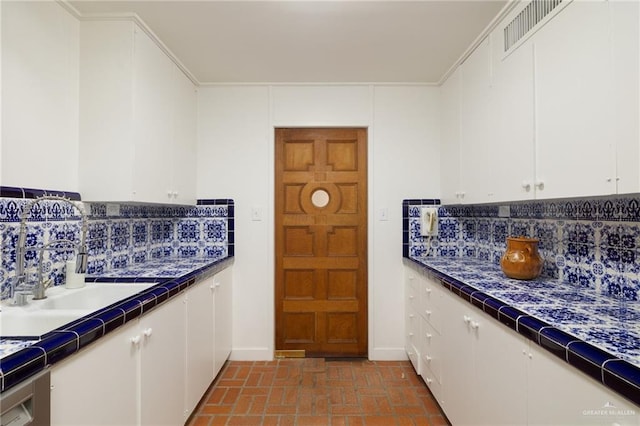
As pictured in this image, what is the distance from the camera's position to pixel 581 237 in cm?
160

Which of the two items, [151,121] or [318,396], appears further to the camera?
[318,396]

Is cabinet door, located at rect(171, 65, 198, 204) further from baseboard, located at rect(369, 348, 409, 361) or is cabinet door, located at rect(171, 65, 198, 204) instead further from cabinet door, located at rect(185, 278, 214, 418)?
baseboard, located at rect(369, 348, 409, 361)

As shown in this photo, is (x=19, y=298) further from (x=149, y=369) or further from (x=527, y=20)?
(x=527, y=20)

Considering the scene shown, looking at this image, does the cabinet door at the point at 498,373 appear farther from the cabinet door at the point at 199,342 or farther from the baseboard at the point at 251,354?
the baseboard at the point at 251,354

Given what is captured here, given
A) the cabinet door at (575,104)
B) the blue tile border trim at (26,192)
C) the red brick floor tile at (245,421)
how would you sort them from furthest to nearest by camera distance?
the red brick floor tile at (245,421) → the blue tile border trim at (26,192) → the cabinet door at (575,104)

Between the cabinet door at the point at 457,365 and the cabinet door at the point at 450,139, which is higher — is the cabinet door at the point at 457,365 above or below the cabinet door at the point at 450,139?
below

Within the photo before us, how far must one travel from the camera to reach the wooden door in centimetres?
281

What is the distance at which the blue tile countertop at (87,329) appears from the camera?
798mm

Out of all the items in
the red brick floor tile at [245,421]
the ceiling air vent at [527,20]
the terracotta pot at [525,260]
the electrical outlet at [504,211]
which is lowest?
the red brick floor tile at [245,421]

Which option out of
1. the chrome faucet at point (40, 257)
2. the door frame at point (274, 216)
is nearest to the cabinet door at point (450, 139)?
the door frame at point (274, 216)

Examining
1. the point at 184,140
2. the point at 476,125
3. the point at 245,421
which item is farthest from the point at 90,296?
the point at 476,125

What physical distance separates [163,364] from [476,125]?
91.3 inches

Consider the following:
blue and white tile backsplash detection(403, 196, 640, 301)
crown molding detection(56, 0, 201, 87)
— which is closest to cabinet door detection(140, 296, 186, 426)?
crown molding detection(56, 0, 201, 87)

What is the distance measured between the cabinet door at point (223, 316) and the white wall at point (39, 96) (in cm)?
118
